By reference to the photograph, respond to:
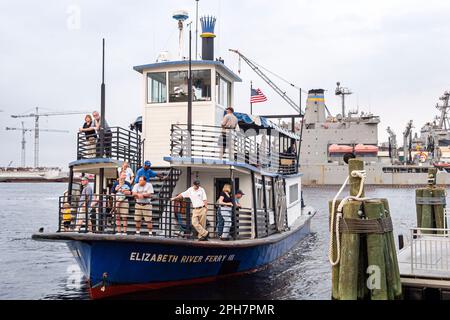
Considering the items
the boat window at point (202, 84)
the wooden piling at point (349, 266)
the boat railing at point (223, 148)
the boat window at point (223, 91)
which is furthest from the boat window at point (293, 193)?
the wooden piling at point (349, 266)

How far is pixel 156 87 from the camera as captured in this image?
17906 millimetres

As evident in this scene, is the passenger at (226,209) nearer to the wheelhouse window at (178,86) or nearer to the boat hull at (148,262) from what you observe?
the boat hull at (148,262)

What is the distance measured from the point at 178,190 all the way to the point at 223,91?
4299mm

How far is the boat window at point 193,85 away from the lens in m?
17.5

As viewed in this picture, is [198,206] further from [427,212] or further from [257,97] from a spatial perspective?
[257,97]

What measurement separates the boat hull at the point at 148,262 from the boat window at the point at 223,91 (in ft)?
17.1

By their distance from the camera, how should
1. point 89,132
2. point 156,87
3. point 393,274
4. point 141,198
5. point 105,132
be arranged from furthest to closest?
1. point 156,87
2. point 89,132
3. point 105,132
4. point 141,198
5. point 393,274

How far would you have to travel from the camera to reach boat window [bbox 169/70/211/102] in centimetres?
1745

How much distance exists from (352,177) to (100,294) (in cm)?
658

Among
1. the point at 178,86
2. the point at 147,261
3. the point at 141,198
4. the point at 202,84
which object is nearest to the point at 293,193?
the point at 202,84

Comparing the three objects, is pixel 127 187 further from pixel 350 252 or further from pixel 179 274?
pixel 350 252

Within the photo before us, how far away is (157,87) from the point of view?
58.7 ft

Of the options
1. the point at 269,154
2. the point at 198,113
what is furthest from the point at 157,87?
the point at 269,154

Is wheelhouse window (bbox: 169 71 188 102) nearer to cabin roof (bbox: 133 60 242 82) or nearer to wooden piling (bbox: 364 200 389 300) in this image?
cabin roof (bbox: 133 60 242 82)
